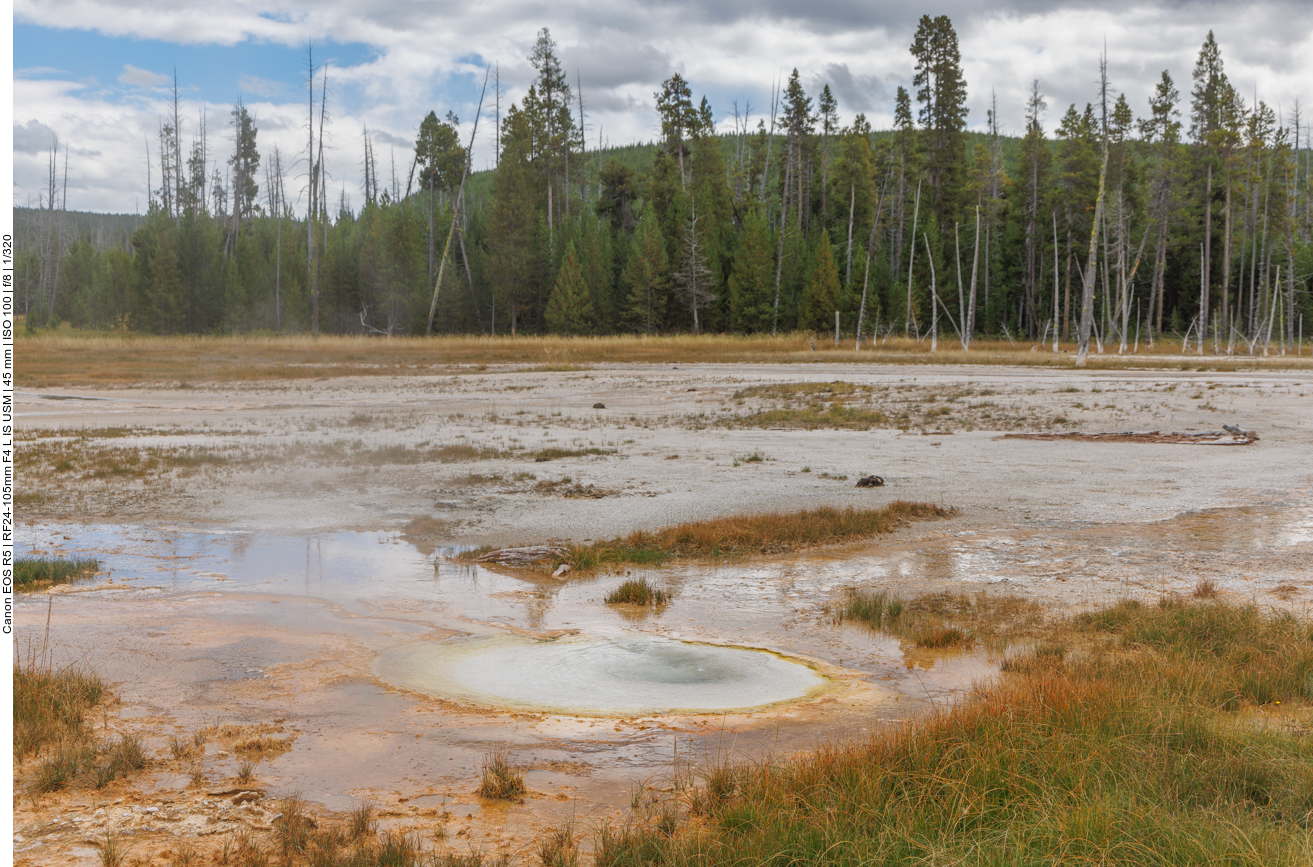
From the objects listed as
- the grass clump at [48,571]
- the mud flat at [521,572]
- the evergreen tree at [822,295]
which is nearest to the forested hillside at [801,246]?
the evergreen tree at [822,295]

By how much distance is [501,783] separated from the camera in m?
5.32

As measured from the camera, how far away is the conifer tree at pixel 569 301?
231 feet

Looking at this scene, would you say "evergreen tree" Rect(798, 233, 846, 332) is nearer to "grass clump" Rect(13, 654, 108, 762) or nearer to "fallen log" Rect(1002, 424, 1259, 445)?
"fallen log" Rect(1002, 424, 1259, 445)

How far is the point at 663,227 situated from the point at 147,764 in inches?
3038

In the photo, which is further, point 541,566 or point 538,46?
point 538,46

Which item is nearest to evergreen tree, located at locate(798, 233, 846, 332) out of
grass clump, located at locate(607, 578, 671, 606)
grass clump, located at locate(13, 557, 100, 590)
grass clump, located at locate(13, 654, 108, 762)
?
grass clump, located at locate(607, 578, 671, 606)

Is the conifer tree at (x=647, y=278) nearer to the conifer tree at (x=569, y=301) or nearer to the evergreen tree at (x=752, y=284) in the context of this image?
the conifer tree at (x=569, y=301)

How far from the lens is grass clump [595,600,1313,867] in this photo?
426 cm

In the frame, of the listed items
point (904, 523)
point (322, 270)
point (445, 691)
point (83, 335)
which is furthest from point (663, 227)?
point (445, 691)

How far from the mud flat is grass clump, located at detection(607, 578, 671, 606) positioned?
189mm

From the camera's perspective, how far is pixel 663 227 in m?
80.2

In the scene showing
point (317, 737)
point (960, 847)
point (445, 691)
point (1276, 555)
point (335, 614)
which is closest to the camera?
point (960, 847)

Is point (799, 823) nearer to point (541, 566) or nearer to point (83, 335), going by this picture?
point (541, 566)

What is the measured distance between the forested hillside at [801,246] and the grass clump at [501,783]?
65.1 metres
